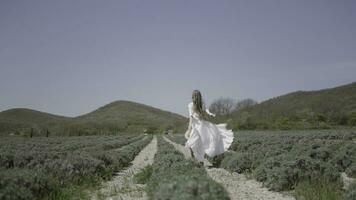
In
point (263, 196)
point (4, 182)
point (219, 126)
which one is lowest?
point (263, 196)

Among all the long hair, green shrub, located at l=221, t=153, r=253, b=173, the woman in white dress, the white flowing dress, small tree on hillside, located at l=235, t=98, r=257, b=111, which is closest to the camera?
the long hair

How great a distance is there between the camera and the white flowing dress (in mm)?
10273

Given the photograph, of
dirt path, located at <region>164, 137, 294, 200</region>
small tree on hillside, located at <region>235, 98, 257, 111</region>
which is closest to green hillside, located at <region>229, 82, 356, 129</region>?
small tree on hillside, located at <region>235, 98, 257, 111</region>

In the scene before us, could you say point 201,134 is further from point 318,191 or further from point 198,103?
point 318,191

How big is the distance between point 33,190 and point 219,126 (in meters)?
5.84

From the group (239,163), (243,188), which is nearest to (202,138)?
(239,163)

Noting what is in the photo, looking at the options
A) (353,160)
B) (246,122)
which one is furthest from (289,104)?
(353,160)

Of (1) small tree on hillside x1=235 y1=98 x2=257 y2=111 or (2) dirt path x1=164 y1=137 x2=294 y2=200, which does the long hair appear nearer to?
(2) dirt path x1=164 y1=137 x2=294 y2=200

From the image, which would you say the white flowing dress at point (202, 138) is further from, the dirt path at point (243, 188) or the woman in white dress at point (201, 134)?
the dirt path at point (243, 188)

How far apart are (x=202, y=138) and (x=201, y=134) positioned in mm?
121

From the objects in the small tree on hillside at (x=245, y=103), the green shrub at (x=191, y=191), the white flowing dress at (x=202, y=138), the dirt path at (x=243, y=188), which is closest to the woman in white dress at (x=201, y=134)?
the white flowing dress at (x=202, y=138)

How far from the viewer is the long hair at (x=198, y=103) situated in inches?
393

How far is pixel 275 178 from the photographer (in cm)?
830

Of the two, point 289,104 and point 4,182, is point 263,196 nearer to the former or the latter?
point 4,182
